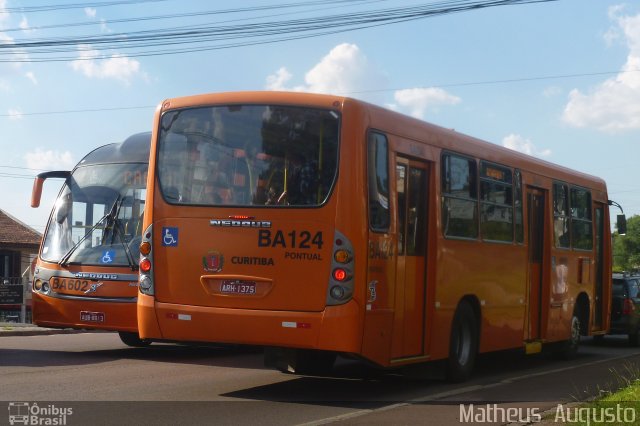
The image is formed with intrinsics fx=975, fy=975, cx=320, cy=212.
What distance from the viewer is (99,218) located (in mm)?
15492

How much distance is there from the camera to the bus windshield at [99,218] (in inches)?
598

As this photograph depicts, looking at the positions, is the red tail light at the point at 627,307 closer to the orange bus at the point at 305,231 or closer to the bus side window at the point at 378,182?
the orange bus at the point at 305,231

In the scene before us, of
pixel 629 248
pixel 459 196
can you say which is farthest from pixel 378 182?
pixel 629 248

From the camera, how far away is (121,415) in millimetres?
9258

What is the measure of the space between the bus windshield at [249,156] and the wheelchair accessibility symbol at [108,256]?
4254 millimetres

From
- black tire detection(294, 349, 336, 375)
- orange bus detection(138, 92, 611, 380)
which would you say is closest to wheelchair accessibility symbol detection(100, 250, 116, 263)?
black tire detection(294, 349, 336, 375)

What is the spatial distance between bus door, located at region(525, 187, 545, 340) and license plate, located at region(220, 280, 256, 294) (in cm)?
618

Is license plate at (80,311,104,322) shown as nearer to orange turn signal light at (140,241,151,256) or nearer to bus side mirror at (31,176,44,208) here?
bus side mirror at (31,176,44,208)

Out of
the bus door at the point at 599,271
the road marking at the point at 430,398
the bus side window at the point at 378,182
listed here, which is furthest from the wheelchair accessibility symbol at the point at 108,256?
the bus door at the point at 599,271

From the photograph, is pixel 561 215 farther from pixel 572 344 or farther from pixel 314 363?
pixel 314 363

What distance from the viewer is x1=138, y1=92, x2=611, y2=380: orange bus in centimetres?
1020

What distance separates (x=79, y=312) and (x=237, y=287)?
5.35 m

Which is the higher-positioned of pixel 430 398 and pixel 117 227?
pixel 117 227

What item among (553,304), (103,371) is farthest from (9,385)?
(553,304)
